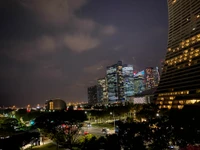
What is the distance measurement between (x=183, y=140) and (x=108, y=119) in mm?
88869

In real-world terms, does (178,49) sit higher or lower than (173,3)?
lower

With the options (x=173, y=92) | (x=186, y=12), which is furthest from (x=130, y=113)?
(x=186, y=12)

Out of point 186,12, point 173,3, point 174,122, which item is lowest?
point 174,122

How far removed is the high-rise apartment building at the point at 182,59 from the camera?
10219cm

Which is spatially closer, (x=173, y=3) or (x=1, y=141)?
(x=1, y=141)

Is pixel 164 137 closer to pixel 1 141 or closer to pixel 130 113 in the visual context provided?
pixel 1 141

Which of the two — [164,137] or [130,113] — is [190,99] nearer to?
[130,113]

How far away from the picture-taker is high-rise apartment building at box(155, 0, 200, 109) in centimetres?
10219

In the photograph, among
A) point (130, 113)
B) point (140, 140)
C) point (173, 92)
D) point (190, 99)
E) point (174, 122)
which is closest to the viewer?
point (140, 140)

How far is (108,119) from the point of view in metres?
119

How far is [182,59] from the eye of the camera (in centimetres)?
11269

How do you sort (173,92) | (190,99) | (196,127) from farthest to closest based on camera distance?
(173,92), (190,99), (196,127)

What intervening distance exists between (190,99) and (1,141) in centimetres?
8320

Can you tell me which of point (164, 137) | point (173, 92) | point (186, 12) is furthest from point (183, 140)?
point (186, 12)
